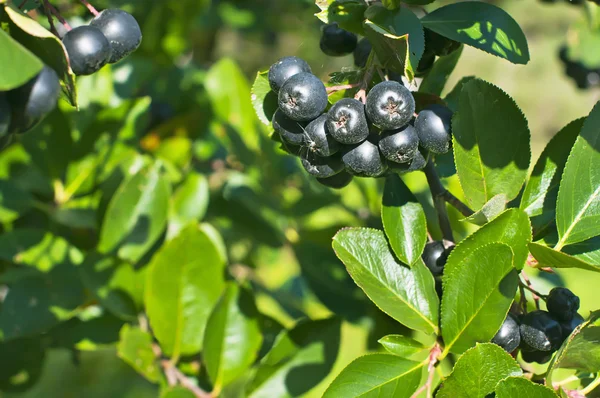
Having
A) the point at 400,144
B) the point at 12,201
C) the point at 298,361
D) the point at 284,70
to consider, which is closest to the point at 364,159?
the point at 400,144

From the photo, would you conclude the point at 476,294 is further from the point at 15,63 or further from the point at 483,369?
the point at 15,63

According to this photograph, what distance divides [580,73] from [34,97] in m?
1.95

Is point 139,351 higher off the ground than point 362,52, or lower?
lower

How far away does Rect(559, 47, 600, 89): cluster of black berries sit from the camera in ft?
6.87

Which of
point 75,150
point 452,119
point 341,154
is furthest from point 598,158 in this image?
point 75,150

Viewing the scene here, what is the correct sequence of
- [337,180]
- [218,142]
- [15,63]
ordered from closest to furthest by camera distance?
1. [15,63]
2. [337,180]
3. [218,142]

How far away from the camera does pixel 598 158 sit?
0.79m

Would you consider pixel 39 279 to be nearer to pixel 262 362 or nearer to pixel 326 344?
pixel 262 362

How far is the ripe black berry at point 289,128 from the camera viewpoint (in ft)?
2.57

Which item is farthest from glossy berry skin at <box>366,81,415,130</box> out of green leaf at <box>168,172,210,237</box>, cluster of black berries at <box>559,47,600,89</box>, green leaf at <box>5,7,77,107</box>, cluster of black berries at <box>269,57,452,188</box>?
cluster of black berries at <box>559,47,600,89</box>

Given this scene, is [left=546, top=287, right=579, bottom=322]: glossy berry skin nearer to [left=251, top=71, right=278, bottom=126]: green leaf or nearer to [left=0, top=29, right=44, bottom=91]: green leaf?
[left=251, top=71, right=278, bottom=126]: green leaf

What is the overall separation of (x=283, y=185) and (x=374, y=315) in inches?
22.7

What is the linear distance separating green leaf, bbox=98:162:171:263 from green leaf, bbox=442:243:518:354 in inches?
26.6

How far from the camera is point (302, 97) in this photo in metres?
0.74
